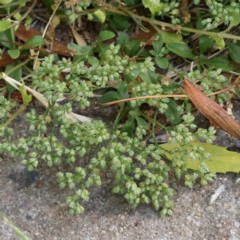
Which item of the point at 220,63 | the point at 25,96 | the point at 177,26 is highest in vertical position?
the point at 177,26

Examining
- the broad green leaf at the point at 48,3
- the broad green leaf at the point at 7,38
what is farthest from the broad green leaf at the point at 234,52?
the broad green leaf at the point at 7,38

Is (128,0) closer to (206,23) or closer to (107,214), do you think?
(206,23)

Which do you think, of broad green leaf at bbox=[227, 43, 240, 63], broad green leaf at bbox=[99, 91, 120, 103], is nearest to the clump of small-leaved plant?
broad green leaf at bbox=[99, 91, 120, 103]

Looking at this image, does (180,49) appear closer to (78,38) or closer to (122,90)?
(122,90)

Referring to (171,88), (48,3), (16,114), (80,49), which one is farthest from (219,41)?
(16,114)

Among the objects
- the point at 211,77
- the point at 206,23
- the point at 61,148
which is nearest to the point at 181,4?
the point at 206,23

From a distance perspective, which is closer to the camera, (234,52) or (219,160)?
(219,160)

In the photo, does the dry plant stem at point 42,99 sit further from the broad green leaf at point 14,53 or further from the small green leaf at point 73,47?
the small green leaf at point 73,47
